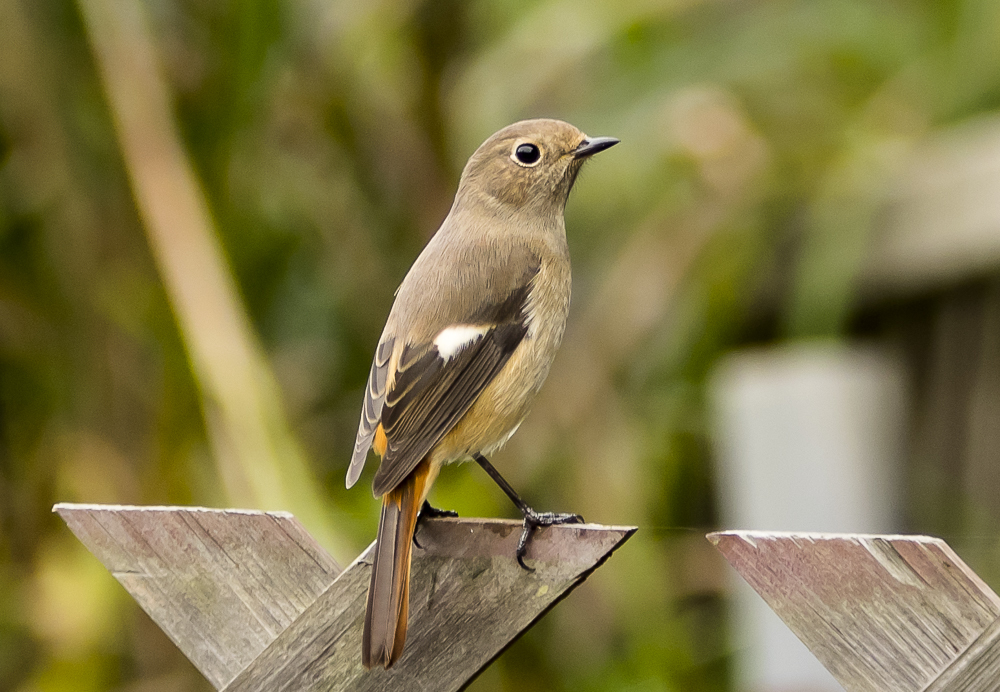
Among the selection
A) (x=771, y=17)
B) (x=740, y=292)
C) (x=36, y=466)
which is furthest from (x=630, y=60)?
(x=36, y=466)

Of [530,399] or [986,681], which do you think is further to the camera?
[530,399]

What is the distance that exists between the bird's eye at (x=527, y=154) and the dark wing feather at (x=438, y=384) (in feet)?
1.42

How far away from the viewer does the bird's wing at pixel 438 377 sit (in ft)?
6.84

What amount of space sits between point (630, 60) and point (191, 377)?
76.9 inches

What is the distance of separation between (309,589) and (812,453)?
160 cm

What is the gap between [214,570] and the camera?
70.1 inches

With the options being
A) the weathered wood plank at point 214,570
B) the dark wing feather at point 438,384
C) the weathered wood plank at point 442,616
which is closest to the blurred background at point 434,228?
the dark wing feather at point 438,384

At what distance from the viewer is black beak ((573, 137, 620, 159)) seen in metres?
2.61

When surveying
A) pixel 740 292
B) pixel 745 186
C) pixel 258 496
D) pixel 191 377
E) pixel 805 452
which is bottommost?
pixel 805 452

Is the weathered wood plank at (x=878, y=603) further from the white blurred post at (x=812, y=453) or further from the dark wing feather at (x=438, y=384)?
the white blurred post at (x=812, y=453)

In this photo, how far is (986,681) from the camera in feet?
4.09

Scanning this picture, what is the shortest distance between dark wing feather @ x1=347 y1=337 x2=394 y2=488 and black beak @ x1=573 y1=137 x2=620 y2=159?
29.4 inches

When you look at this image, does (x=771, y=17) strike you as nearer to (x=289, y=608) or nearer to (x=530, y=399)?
(x=530, y=399)

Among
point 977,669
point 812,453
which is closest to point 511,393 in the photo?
point 812,453
